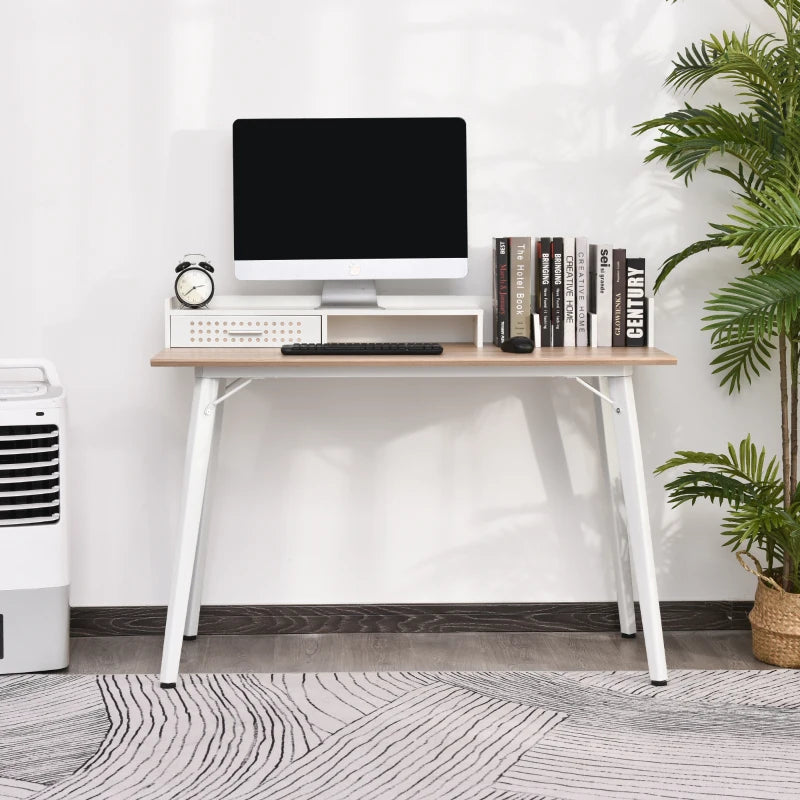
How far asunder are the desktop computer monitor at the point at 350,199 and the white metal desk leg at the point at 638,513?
22.5 inches

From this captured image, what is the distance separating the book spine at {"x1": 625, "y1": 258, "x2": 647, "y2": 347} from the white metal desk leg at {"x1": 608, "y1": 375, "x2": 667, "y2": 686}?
0.26m

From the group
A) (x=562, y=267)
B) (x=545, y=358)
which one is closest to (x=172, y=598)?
(x=545, y=358)

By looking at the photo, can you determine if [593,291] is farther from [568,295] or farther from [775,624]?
[775,624]

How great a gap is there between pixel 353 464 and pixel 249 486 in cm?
31

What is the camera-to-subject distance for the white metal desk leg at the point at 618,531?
2896mm

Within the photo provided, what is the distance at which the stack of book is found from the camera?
2779 millimetres

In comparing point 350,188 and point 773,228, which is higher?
point 350,188

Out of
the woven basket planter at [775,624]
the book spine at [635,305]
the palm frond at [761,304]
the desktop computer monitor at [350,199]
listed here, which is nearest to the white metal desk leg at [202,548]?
the desktop computer monitor at [350,199]

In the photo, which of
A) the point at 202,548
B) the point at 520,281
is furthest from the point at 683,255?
the point at 202,548

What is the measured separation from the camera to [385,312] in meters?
2.74

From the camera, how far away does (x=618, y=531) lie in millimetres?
2918

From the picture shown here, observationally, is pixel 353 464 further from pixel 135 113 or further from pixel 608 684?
pixel 135 113

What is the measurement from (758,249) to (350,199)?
107 cm

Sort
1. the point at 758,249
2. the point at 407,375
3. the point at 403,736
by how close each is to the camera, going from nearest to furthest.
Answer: the point at 403,736, the point at 758,249, the point at 407,375
